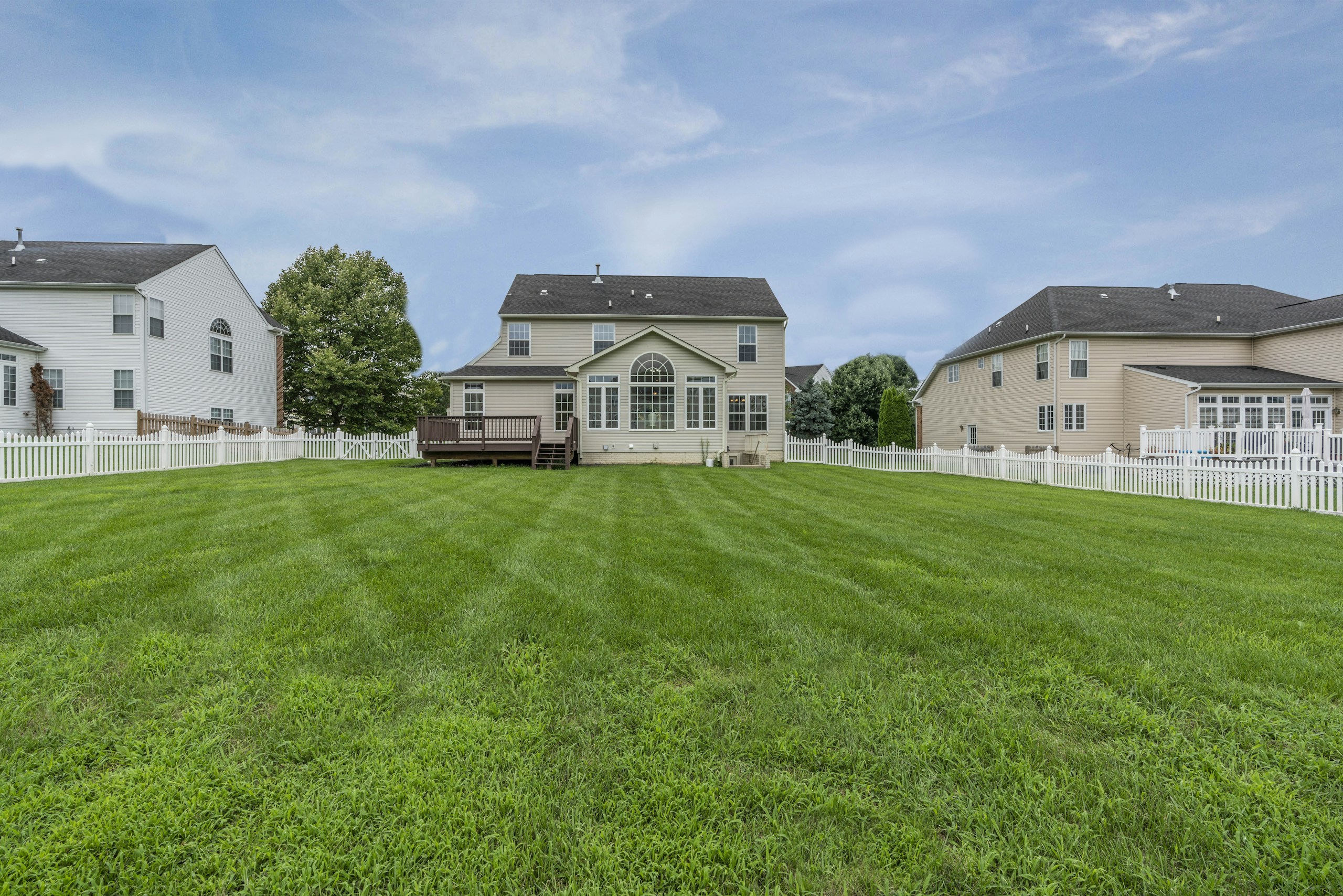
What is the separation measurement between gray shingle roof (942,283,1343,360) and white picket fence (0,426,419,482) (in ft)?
93.4

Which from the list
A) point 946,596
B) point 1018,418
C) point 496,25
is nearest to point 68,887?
point 946,596

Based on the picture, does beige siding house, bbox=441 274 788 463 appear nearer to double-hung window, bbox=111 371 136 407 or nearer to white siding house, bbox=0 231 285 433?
white siding house, bbox=0 231 285 433

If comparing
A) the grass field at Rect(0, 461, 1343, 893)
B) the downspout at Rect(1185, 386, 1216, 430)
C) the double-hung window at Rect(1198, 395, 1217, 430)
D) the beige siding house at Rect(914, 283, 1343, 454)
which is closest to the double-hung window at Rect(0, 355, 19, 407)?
the grass field at Rect(0, 461, 1343, 893)

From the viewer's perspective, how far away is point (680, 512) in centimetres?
841

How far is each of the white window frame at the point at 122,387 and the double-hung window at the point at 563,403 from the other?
49.5 feet

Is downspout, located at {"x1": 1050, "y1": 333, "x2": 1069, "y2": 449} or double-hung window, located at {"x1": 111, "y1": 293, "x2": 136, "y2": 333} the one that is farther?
downspout, located at {"x1": 1050, "y1": 333, "x2": 1069, "y2": 449}

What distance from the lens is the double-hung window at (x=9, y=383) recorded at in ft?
62.1

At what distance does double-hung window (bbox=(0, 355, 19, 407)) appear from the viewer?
746 inches

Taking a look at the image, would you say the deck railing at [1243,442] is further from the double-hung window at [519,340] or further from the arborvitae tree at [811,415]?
the double-hung window at [519,340]

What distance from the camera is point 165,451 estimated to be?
14594 millimetres

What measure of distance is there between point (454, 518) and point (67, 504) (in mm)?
5626

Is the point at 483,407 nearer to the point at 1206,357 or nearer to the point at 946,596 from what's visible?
the point at 946,596

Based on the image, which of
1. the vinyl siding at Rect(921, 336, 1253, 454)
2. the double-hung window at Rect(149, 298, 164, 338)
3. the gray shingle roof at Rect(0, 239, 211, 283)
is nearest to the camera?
the gray shingle roof at Rect(0, 239, 211, 283)

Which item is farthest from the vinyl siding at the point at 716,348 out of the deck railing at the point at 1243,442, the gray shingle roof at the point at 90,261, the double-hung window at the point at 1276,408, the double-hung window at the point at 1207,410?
the double-hung window at the point at 1276,408
